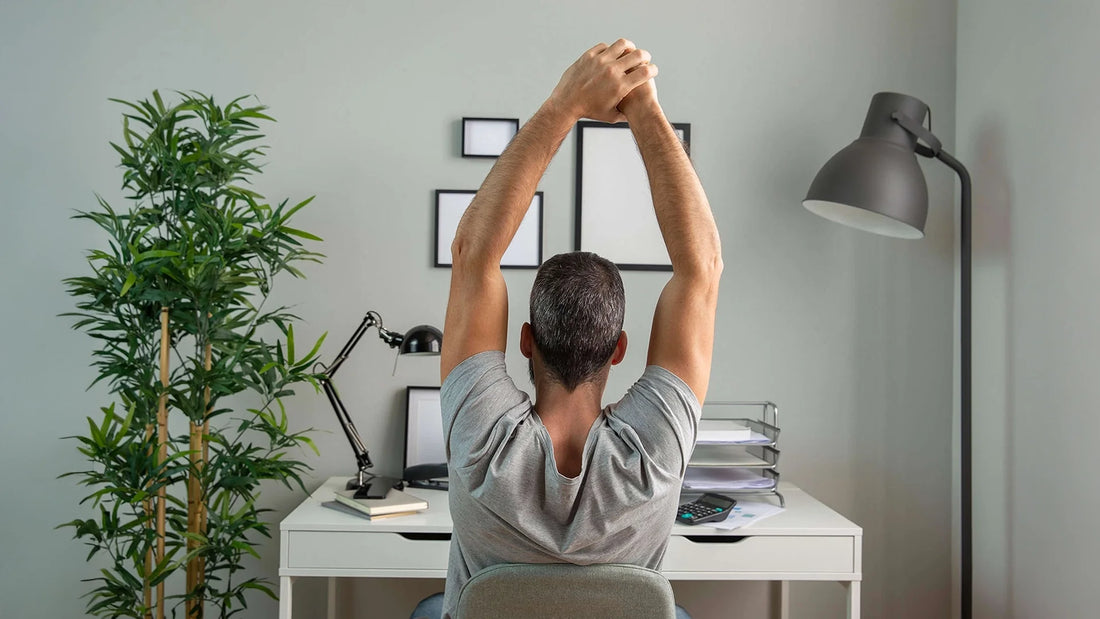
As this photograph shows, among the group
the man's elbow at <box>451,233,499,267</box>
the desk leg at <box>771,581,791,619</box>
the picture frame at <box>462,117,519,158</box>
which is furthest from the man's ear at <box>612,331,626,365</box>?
the desk leg at <box>771,581,791,619</box>

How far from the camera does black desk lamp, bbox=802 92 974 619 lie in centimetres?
227

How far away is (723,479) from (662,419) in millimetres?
1353

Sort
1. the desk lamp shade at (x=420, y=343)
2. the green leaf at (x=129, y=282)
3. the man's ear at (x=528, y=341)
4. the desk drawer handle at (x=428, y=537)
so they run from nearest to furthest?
1. the man's ear at (x=528, y=341)
2. the green leaf at (x=129, y=282)
3. the desk drawer handle at (x=428, y=537)
4. the desk lamp shade at (x=420, y=343)

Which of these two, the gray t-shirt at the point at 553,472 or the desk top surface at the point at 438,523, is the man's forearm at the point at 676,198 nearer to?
the gray t-shirt at the point at 553,472

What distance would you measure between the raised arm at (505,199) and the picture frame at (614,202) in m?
1.47

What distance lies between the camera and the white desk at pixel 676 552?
6.97 ft

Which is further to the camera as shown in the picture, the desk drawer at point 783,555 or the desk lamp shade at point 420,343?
the desk lamp shade at point 420,343

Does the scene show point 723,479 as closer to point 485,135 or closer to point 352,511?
point 352,511

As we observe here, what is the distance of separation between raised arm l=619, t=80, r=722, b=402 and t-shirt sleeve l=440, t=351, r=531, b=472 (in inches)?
8.2

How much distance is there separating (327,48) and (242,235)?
767mm

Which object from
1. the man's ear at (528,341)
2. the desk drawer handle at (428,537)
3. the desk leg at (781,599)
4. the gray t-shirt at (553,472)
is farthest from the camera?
the desk leg at (781,599)

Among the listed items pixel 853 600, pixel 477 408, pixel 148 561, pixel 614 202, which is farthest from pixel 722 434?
pixel 148 561

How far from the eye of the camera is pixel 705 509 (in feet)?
7.18

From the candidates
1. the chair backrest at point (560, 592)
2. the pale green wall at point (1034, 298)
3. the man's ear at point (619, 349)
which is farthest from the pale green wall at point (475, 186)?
the chair backrest at point (560, 592)
